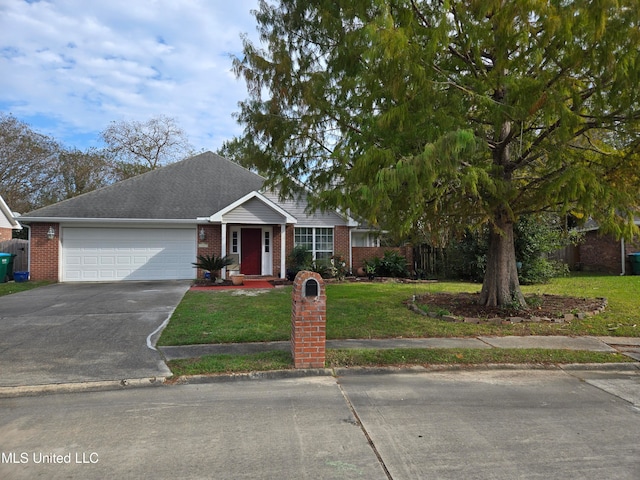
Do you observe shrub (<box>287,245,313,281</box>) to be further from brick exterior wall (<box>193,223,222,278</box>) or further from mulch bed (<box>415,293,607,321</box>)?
mulch bed (<box>415,293,607,321</box>)

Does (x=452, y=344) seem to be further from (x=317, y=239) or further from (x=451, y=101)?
(x=317, y=239)

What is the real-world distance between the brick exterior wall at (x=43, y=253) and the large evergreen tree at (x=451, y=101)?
36.1 feet

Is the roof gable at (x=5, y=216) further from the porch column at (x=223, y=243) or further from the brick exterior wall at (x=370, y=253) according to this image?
the brick exterior wall at (x=370, y=253)

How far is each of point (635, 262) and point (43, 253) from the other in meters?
24.1

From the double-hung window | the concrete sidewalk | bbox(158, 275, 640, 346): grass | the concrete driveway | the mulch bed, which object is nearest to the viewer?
the concrete driveway

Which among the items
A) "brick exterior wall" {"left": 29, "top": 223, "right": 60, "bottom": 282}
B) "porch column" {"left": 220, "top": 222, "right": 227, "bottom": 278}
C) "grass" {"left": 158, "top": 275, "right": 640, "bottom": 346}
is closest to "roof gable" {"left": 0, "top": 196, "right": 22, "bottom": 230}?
"brick exterior wall" {"left": 29, "top": 223, "right": 60, "bottom": 282}

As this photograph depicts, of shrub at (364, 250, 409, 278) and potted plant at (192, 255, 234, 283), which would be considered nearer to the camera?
potted plant at (192, 255, 234, 283)

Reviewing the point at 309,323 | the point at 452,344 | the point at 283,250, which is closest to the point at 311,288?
the point at 309,323

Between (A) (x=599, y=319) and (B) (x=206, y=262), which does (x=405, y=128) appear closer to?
(A) (x=599, y=319)

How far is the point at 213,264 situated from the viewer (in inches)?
583

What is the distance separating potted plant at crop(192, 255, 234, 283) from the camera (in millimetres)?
14773

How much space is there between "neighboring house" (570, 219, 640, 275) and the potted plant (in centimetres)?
1480

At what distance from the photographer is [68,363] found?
5.48 metres

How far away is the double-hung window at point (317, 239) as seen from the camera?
58.0 feet
